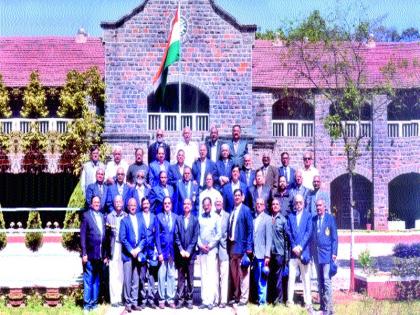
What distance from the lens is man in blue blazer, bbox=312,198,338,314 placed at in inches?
410

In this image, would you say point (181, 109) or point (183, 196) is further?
point (181, 109)

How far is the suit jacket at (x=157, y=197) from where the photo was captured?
35.9 ft

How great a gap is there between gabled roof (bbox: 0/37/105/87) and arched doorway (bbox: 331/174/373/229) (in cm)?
940

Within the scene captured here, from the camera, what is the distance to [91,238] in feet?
34.3

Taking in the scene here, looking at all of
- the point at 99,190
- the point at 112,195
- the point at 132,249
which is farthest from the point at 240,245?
the point at 99,190

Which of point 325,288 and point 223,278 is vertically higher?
point 223,278

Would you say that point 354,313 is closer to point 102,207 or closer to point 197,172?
point 197,172

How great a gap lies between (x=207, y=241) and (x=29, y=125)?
12827 mm

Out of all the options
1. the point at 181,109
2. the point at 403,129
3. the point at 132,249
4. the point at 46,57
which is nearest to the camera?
the point at 132,249

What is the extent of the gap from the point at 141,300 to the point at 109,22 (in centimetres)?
1137

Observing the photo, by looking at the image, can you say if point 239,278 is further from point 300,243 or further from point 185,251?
point 300,243

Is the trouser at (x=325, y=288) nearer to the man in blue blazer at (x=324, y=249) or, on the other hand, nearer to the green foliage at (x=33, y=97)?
the man in blue blazer at (x=324, y=249)

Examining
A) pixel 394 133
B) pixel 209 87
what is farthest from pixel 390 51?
pixel 209 87

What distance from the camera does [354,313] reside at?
10.9m
